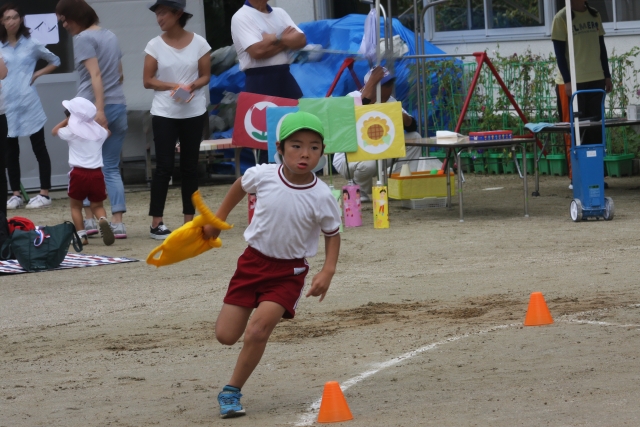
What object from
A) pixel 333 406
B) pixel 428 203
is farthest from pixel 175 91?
pixel 333 406

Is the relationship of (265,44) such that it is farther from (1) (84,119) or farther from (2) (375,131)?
(1) (84,119)

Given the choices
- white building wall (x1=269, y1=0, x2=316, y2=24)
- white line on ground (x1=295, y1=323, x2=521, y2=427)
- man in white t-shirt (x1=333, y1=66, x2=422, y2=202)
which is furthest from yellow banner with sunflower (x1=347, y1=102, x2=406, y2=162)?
white building wall (x1=269, y1=0, x2=316, y2=24)

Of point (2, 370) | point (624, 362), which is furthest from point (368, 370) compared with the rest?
point (2, 370)

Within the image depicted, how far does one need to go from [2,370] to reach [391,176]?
24.9 ft

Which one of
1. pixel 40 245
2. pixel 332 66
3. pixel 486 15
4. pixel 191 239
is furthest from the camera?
pixel 486 15

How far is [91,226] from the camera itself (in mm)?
11461

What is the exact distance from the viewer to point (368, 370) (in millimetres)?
5805

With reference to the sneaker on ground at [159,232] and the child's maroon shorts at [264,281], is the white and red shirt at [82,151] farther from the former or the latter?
the child's maroon shorts at [264,281]

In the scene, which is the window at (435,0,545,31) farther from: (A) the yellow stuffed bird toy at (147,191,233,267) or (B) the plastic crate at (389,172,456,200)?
(A) the yellow stuffed bird toy at (147,191,233,267)

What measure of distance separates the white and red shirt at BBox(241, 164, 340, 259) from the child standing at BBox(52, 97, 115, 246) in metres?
5.70

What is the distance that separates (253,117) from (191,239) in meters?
5.92

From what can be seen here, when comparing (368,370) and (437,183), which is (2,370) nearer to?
(368,370)

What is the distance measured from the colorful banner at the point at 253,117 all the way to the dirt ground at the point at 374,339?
1.21 metres

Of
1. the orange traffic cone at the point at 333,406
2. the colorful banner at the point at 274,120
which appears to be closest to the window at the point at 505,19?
the colorful banner at the point at 274,120
